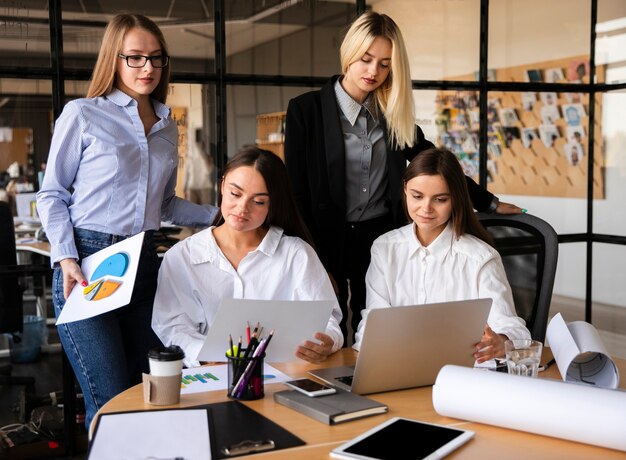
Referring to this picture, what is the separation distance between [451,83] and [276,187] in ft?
5.35

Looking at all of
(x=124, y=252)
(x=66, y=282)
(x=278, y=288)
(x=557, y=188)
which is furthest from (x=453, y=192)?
(x=557, y=188)

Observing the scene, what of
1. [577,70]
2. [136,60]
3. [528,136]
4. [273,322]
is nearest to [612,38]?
[577,70]

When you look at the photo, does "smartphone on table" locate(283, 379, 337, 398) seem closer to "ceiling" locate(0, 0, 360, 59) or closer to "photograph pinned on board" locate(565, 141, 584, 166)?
"ceiling" locate(0, 0, 360, 59)

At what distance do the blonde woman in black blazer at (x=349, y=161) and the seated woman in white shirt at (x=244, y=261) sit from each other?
375 millimetres

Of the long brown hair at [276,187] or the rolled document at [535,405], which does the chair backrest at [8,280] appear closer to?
the long brown hair at [276,187]

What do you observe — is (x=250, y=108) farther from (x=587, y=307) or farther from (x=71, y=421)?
(x=587, y=307)

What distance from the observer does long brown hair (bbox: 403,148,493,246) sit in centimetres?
243

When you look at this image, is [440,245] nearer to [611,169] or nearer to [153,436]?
[153,436]

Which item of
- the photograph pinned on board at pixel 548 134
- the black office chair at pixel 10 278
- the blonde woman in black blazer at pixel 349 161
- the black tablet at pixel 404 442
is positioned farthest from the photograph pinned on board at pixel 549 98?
the black tablet at pixel 404 442

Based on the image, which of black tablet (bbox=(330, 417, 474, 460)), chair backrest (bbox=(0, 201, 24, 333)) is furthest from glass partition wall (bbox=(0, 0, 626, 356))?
black tablet (bbox=(330, 417, 474, 460))

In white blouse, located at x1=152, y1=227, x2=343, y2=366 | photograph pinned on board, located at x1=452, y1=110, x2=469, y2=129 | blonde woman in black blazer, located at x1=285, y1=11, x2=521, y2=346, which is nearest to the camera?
white blouse, located at x1=152, y1=227, x2=343, y2=366

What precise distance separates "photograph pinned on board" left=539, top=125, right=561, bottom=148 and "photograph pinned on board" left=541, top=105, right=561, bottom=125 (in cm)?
2

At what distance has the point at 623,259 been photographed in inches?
159

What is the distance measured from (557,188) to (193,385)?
271cm
